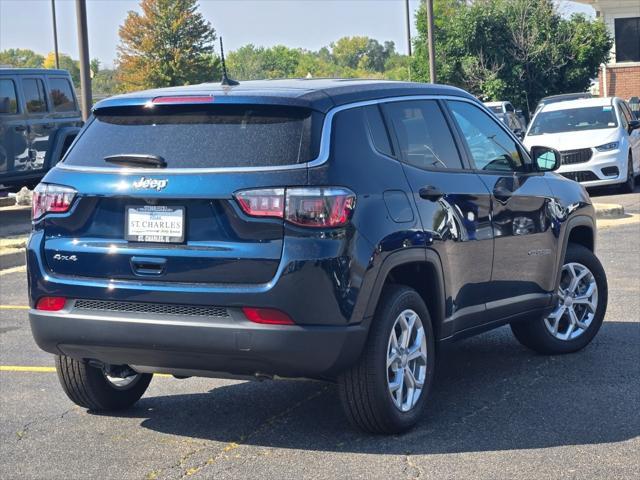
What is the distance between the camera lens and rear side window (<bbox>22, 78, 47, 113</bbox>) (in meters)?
19.6

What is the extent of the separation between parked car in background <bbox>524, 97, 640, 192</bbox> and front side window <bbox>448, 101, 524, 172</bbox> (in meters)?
13.2

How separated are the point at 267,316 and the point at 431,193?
1.34 meters

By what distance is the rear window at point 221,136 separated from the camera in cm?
544

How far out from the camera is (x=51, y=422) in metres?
6.39

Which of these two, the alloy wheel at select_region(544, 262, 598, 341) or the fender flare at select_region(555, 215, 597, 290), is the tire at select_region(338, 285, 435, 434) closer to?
the fender flare at select_region(555, 215, 597, 290)

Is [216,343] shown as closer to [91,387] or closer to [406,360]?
[406,360]

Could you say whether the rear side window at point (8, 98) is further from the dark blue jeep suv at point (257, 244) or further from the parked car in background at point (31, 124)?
the dark blue jeep suv at point (257, 244)

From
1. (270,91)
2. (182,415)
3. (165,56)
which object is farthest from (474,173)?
(165,56)

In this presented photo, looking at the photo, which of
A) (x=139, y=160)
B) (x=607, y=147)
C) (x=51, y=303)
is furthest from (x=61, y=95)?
(x=139, y=160)

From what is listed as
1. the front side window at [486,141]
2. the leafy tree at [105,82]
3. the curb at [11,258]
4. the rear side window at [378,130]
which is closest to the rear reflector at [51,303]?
the rear side window at [378,130]

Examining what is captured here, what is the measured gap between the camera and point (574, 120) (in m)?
21.8

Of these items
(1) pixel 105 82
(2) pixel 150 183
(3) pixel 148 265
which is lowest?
(3) pixel 148 265

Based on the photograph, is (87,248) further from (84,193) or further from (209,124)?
(209,124)

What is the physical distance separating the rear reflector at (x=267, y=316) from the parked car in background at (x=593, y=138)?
1564cm
